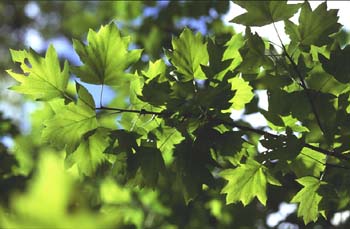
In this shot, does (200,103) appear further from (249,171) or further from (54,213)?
(54,213)

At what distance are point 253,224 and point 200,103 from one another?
3.51ft

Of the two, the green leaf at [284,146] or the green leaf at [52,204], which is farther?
the green leaf at [284,146]

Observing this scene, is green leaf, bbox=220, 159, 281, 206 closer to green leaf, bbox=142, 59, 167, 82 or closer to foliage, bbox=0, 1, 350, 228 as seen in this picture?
foliage, bbox=0, 1, 350, 228

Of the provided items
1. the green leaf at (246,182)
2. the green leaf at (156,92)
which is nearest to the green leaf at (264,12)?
the green leaf at (156,92)

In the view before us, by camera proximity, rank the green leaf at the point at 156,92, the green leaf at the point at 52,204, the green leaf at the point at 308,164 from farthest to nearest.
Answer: the green leaf at the point at 308,164
the green leaf at the point at 156,92
the green leaf at the point at 52,204

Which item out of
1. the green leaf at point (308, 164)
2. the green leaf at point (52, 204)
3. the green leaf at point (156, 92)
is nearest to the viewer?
the green leaf at point (52, 204)

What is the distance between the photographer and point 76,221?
0.31 m

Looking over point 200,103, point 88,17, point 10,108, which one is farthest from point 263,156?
point 10,108

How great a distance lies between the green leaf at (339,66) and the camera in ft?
3.49

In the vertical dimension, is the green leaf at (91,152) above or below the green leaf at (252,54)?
below

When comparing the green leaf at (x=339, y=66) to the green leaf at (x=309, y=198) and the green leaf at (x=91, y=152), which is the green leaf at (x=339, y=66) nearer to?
the green leaf at (x=309, y=198)

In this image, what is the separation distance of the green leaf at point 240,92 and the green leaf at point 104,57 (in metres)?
0.25

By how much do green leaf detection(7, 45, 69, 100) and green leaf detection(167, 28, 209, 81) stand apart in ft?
0.85

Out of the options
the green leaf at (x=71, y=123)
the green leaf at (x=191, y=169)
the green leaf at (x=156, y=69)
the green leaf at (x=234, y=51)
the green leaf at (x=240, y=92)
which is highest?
the green leaf at (x=234, y=51)
